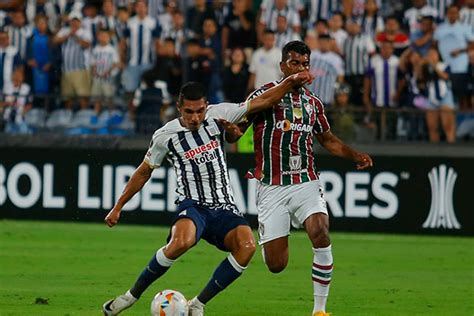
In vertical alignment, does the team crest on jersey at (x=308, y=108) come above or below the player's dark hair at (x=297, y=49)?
below

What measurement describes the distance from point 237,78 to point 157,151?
31.2 ft

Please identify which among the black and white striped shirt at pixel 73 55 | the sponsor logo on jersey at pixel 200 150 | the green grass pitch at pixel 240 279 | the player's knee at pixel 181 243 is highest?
the black and white striped shirt at pixel 73 55

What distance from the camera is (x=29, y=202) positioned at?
18531 millimetres

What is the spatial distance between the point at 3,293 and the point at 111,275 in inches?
71.0

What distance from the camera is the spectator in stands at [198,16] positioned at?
2047 centimetres

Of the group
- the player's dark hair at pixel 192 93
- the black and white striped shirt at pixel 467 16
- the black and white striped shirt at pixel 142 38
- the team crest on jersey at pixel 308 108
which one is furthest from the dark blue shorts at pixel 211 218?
the black and white striped shirt at pixel 467 16

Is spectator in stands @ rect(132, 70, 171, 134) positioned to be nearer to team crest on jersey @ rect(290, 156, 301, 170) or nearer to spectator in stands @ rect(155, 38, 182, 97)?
spectator in stands @ rect(155, 38, 182, 97)

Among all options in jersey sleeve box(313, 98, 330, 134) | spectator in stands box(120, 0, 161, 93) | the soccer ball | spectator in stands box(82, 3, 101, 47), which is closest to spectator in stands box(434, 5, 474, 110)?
spectator in stands box(120, 0, 161, 93)

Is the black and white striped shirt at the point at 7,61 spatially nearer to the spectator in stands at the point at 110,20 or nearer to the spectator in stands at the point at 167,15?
the spectator in stands at the point at 110,20

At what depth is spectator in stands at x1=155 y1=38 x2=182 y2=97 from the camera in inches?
772

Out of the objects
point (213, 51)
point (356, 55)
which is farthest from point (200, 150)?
point (213, 51)

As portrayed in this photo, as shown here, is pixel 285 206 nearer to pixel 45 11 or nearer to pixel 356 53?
pixel 356 53

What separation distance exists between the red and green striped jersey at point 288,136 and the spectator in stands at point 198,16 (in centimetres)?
998

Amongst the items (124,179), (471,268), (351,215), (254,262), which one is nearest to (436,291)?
(471,268)
